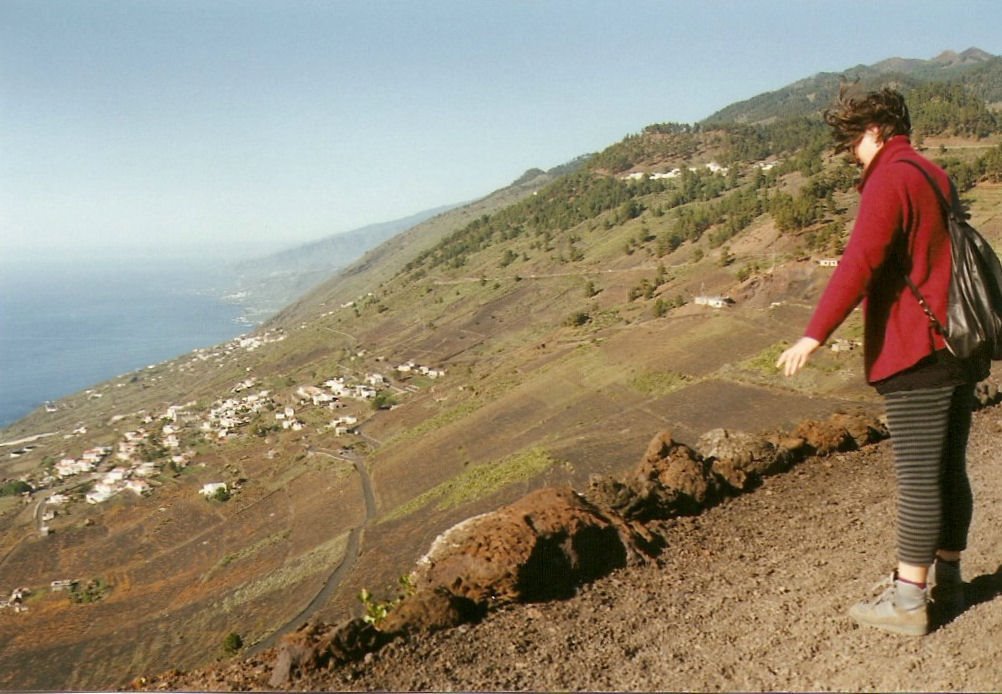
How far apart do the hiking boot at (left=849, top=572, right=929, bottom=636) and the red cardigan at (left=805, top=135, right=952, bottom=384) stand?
108 cm

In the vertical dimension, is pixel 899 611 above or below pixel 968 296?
below

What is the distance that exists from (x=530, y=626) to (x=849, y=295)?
2635mm

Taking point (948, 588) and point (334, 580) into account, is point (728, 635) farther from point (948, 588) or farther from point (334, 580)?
point (334, 580)

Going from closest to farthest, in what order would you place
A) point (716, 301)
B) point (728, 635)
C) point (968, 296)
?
point (968, 296) < point (728, 635) < point (716, 301)

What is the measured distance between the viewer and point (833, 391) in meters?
21.5

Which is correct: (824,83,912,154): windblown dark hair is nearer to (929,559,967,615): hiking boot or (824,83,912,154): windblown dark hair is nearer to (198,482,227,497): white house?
(929,559,967,615): hiking boot

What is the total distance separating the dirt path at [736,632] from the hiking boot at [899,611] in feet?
0.20

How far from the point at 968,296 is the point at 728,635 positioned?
212 centimetres

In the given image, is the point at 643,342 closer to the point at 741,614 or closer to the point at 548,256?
the point at 741,614

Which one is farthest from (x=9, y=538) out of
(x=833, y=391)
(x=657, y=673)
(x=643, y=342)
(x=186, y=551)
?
(x=657, y=673)

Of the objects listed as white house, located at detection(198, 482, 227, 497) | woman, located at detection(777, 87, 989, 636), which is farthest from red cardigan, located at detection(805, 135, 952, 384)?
white house, located at detection(198, 482, 227, 497)

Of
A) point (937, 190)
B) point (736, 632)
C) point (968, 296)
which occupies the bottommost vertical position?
point (736, 632)

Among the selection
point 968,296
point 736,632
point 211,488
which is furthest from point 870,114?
point 211,488

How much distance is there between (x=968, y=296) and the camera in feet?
8.09
